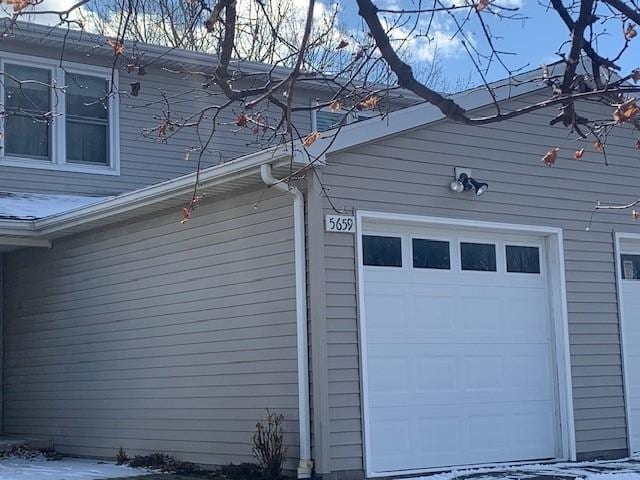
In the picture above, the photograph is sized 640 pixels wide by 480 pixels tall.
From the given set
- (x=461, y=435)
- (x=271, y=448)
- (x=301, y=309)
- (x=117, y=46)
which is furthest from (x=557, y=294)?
(x=117, y=46)

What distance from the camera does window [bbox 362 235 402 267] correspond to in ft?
31.3

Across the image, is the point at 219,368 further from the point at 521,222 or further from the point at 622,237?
the point at 622,237

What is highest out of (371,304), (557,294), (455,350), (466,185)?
(466,185)

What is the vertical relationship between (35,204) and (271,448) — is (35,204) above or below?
above

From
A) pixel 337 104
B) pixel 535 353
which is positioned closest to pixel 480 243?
pixel 535 353

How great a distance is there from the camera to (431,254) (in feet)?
33.1

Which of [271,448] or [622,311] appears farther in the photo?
[622,311]

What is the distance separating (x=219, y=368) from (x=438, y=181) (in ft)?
9.48

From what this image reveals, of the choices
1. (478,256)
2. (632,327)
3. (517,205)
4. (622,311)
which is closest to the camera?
(478,256)

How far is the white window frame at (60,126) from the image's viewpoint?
45.1ft

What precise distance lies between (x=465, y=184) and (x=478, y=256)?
2.82 feet

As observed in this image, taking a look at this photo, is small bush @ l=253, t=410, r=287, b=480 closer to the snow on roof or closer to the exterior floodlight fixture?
the exterior floodlight fixture

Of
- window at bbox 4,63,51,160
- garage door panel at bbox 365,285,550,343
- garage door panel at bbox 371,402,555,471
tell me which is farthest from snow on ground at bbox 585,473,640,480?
window at bbox 4,63,51,160

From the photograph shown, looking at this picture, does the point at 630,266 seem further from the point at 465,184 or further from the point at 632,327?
the point at 465,184
